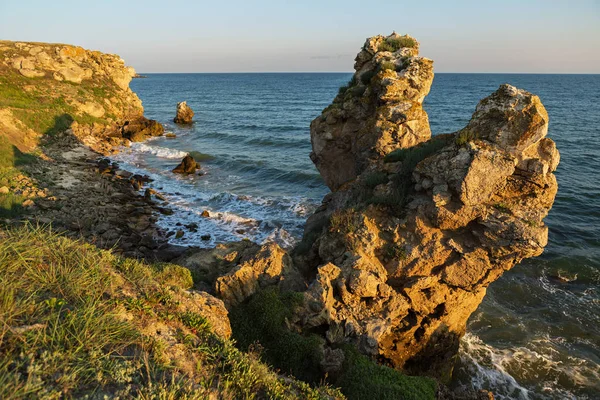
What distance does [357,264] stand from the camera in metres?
10.8

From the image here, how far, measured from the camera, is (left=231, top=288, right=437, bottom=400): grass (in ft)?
26.1

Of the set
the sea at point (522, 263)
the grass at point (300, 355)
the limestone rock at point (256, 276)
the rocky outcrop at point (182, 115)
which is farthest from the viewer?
the rocky outcrop at point (182, 115)

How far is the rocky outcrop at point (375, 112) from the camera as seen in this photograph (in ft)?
52.3

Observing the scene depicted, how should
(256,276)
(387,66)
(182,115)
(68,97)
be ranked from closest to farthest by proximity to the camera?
(256,276), (387,66), (68,97), (182,115)

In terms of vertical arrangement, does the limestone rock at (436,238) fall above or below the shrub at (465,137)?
below

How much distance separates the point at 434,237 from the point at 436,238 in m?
0.07

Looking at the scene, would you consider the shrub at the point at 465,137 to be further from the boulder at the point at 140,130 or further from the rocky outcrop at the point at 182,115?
the rocky outcrop at the point at 182,115

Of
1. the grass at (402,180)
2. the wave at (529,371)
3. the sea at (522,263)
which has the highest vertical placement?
the grass at (402,180)

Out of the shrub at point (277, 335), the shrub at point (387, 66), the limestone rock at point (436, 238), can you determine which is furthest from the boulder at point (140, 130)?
the shrub at point (277, 335)

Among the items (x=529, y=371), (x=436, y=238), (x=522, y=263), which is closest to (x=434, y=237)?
(x=436, y=238)

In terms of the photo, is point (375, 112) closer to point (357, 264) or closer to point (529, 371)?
point (357, 264)

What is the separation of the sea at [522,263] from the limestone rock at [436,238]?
3.14m

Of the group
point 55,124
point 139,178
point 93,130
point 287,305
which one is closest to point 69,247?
point 287,305

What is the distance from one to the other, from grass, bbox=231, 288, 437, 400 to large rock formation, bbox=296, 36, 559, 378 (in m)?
0.72
